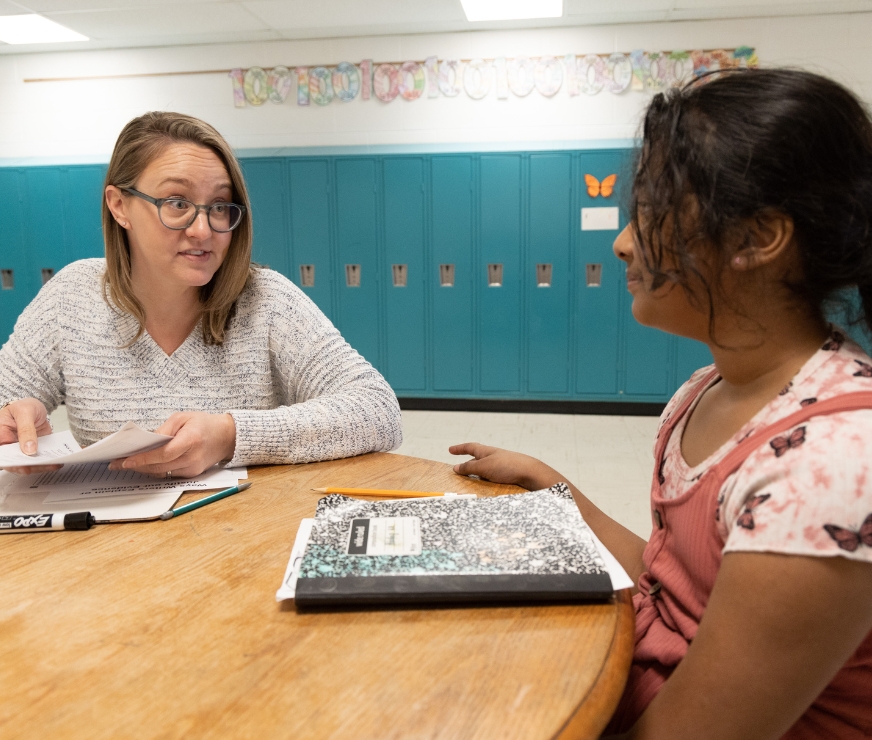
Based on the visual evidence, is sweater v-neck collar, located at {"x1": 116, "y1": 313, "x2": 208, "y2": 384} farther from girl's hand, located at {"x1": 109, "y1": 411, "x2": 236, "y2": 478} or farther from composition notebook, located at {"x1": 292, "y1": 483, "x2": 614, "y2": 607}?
composition notebook, located at {"x1": 292, "y1": 483, "x2": 614, "y2": 607}

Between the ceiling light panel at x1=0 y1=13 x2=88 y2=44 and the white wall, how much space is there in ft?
0.80

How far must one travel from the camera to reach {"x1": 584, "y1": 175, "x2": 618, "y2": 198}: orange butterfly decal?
168 inches

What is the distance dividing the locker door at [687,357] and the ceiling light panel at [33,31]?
436 centimetres

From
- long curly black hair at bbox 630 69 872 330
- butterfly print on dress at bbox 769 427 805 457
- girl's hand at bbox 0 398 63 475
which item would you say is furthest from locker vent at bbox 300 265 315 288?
butterfly print on dress at bbox 769 427 805 457

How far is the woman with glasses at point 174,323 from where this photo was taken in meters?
1.35

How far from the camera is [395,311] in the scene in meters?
4.62

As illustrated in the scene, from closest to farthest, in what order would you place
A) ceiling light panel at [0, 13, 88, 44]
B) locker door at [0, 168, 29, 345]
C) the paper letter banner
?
1. ceiling light panel at [0, 13, 88, 44]
2. the paper letter banner
3. locker door at [0, 168, 29, 345]

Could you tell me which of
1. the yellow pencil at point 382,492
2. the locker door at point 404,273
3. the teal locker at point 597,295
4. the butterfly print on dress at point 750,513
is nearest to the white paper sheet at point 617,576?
the butterfly print on dress at point 750,513

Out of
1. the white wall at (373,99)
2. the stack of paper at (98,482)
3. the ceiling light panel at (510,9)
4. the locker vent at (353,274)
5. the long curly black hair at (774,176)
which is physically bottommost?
the stack of paper at (98,482)

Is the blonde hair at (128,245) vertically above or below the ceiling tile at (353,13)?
below

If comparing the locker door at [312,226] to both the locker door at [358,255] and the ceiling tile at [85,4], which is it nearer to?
the locker door at [358,255]

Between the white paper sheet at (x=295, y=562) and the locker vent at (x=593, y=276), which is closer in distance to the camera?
the white paper sheet at (x=295, y=562)

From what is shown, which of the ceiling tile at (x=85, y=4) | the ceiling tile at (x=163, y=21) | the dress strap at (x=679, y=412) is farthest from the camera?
the ceiling tile at (x=163, y=21)

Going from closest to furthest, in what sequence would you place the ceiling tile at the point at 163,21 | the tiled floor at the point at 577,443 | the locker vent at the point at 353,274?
the tiled floor at the point at 577,443
the ceiling tile at the point at 163,21
the locker vent at the point at 353,274
